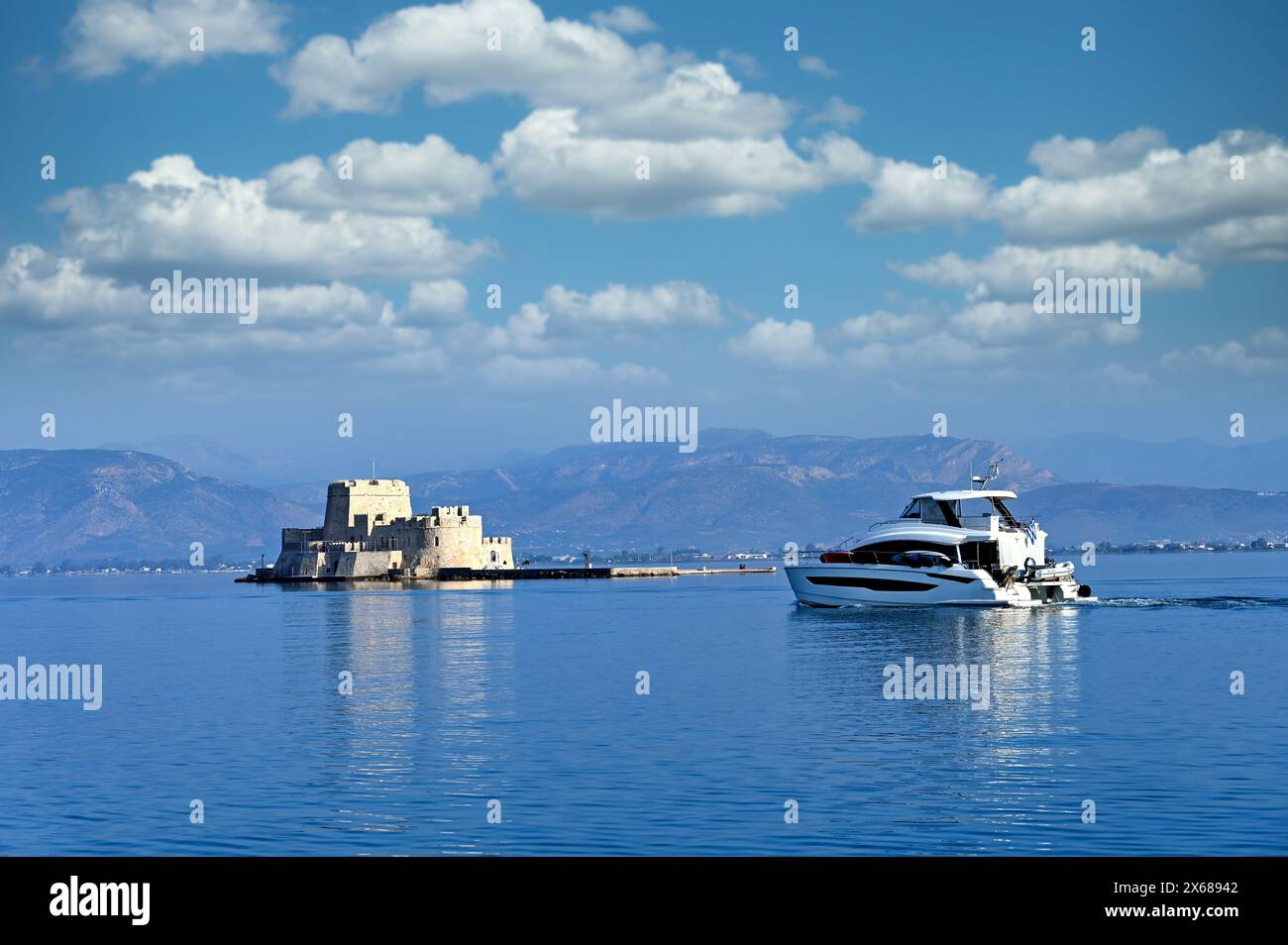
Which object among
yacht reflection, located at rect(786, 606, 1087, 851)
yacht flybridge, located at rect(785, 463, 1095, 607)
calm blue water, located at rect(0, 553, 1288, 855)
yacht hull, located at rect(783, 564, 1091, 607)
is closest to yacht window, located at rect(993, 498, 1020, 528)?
yacht flybridge, located at rect(785, 463, 1095, 607)

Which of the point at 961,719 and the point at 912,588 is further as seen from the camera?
the point at 912,588

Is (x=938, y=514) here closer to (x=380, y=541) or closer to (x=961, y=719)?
(x=961, y=719)

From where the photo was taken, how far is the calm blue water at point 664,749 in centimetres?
1962

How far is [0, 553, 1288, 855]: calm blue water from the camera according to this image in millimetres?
19625

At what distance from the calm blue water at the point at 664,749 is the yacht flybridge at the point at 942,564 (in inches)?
432

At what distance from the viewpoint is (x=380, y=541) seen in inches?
5896

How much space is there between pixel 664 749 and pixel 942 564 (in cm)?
4647

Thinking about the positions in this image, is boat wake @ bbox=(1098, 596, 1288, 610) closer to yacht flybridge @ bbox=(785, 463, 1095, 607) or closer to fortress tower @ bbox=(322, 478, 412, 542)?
yacht flybridge @ bbox=(785, 463, 1095, 607)

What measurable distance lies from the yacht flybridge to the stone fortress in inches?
3092

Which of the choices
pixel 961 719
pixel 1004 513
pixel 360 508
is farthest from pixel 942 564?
pixel 360 508

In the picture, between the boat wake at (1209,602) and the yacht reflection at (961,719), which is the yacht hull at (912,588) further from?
the yacht reflection at (961,719)

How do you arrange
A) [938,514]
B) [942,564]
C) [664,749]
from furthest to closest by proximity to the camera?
[938,514], [942,564], [664,749]
